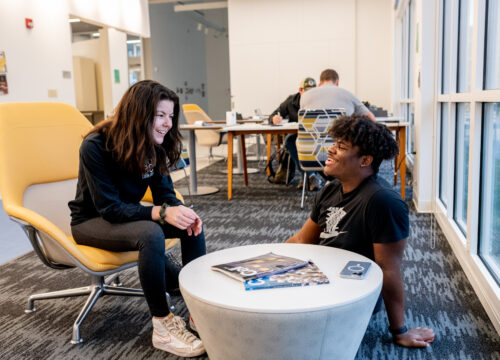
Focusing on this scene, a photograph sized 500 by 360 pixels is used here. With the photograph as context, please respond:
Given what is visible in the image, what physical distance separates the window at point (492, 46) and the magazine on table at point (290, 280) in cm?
138

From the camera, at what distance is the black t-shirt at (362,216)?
5.35 feet

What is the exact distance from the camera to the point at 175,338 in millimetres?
1771

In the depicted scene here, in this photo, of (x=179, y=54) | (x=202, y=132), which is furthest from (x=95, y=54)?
(x=202, y=132)

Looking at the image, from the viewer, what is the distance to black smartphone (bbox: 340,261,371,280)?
4.64 ft

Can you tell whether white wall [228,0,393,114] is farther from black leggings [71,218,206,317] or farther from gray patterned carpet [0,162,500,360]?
black leggings [71,218,206,317]

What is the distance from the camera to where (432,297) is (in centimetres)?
223

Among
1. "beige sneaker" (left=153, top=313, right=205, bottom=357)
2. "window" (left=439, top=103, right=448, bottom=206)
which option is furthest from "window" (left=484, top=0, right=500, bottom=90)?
"beige sneaker" (left=153, top=313, right=205, bottom=357)

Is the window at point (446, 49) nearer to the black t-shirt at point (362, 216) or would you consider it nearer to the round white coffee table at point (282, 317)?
the black t-shirt at point (362, 216)

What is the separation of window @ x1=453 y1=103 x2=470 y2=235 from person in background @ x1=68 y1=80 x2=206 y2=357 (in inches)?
73.2

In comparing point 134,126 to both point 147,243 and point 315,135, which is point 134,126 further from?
point 315,135

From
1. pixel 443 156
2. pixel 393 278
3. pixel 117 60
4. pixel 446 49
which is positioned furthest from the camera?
pixel 117 60

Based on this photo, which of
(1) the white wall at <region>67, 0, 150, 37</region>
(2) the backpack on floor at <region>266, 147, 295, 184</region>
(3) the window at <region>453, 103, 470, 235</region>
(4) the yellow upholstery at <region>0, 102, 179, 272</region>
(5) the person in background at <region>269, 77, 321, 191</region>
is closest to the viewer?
(4) the yellow upholstery at <region>0, 102, 179, 272</region>

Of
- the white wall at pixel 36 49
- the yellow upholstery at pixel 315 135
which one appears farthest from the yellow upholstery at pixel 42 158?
the white wall at pixel 36 49

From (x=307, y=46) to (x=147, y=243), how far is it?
8.79 metres
